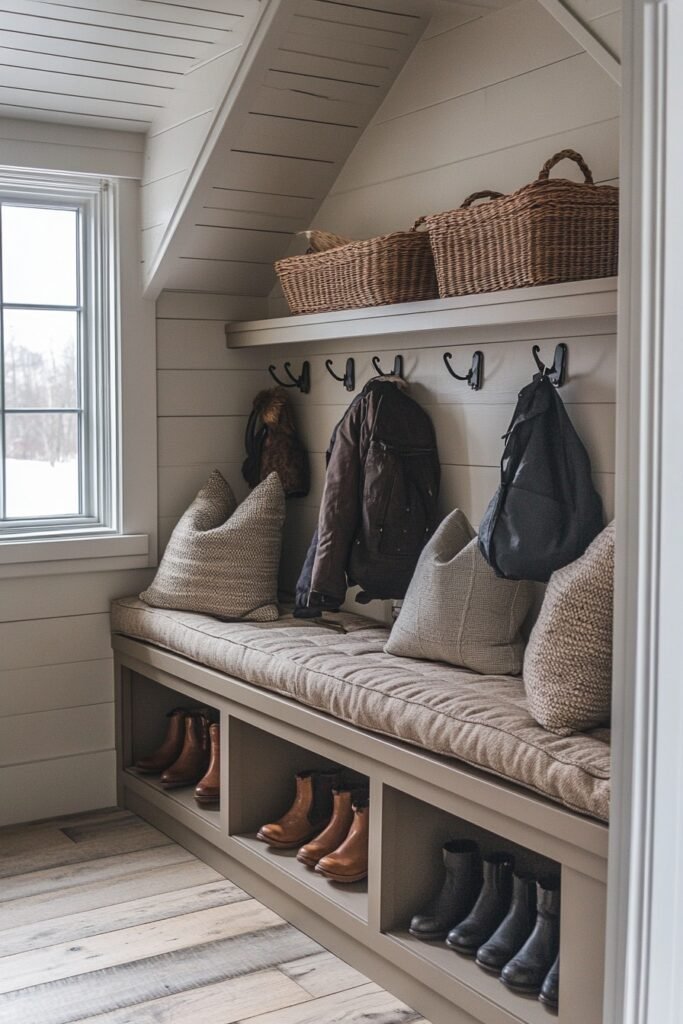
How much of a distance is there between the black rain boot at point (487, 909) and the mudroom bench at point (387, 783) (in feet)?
0.13

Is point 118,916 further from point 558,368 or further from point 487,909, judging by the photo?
point 558,368

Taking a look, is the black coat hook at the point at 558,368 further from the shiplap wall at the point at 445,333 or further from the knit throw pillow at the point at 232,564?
the knit throw pillow at the point at 232,564

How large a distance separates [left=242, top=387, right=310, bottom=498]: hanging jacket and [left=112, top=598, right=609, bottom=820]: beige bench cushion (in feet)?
1.46

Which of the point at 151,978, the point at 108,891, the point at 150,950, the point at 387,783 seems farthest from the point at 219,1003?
the point at 108,891

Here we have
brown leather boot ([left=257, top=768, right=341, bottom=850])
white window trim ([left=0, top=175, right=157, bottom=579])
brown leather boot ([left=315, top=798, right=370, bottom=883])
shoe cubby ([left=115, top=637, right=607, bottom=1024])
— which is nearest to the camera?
shoe cubby ([left=115, top=637, right=607, bottom=1024])

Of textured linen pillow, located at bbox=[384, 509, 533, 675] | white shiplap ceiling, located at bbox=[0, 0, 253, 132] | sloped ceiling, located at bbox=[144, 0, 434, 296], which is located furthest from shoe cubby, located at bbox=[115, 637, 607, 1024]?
white shiplap ceiling, located at bbox=[0, 0, 253, 132]

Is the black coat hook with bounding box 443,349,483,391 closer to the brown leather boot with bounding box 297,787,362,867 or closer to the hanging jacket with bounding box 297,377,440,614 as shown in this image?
the hanging jacket with bounding box 297,377,440,614

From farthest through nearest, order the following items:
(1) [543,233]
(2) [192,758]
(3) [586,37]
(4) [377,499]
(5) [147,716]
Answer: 1. (5) [147,716]
2. (2) [192,758]
3. (4) [377,499]
4. (1) [543,233]
5. (3) [586,37]

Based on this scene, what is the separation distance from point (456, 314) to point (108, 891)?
1.73 metres

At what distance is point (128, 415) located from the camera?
3504mm

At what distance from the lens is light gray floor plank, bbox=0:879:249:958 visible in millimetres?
2637

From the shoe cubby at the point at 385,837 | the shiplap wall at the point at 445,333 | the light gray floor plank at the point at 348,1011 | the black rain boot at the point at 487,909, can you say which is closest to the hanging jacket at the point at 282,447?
the shiplap wall at the point at 445,333

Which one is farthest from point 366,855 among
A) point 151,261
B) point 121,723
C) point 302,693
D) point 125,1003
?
point 151,261

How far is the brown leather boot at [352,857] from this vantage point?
8.50 feet
